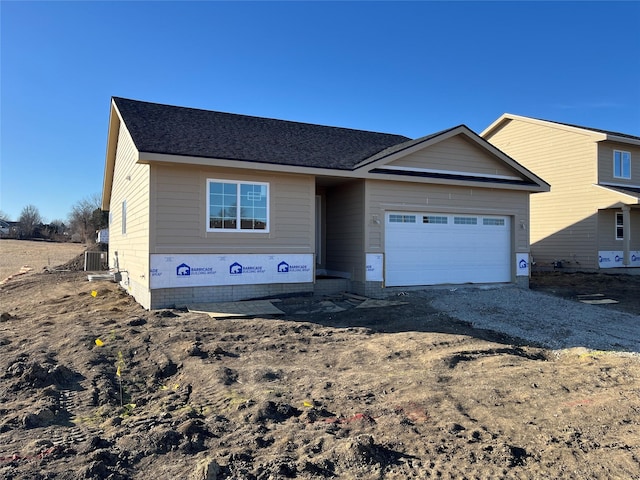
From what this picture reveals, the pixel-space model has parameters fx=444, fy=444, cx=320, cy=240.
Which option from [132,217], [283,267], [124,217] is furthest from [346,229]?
[124,217]

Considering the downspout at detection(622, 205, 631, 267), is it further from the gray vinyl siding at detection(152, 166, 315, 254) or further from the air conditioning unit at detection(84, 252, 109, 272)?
the air conditioning unit at detection(84, 252, 109, 272)

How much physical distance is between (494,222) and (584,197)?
9.38m

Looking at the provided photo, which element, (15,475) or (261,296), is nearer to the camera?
(15,475)

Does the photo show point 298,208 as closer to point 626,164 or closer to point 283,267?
point 283,267

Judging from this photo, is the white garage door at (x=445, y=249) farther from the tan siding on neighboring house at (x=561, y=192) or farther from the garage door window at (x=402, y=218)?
the tan siding on neighboring house at (x=561, y=192)

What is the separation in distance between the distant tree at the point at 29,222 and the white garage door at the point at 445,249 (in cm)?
6350

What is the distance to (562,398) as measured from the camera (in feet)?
16.7

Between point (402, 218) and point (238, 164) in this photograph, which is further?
point (402, 218)

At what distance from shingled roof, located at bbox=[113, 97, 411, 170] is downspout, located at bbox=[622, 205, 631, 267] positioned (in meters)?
12.3

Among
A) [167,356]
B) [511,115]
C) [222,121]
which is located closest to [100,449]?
[167,356]

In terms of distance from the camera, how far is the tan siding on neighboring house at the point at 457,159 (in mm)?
13234

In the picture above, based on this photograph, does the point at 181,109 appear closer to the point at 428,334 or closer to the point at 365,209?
the point at 365,209

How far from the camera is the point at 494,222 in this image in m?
14.5

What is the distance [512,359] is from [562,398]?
5.60 ft
